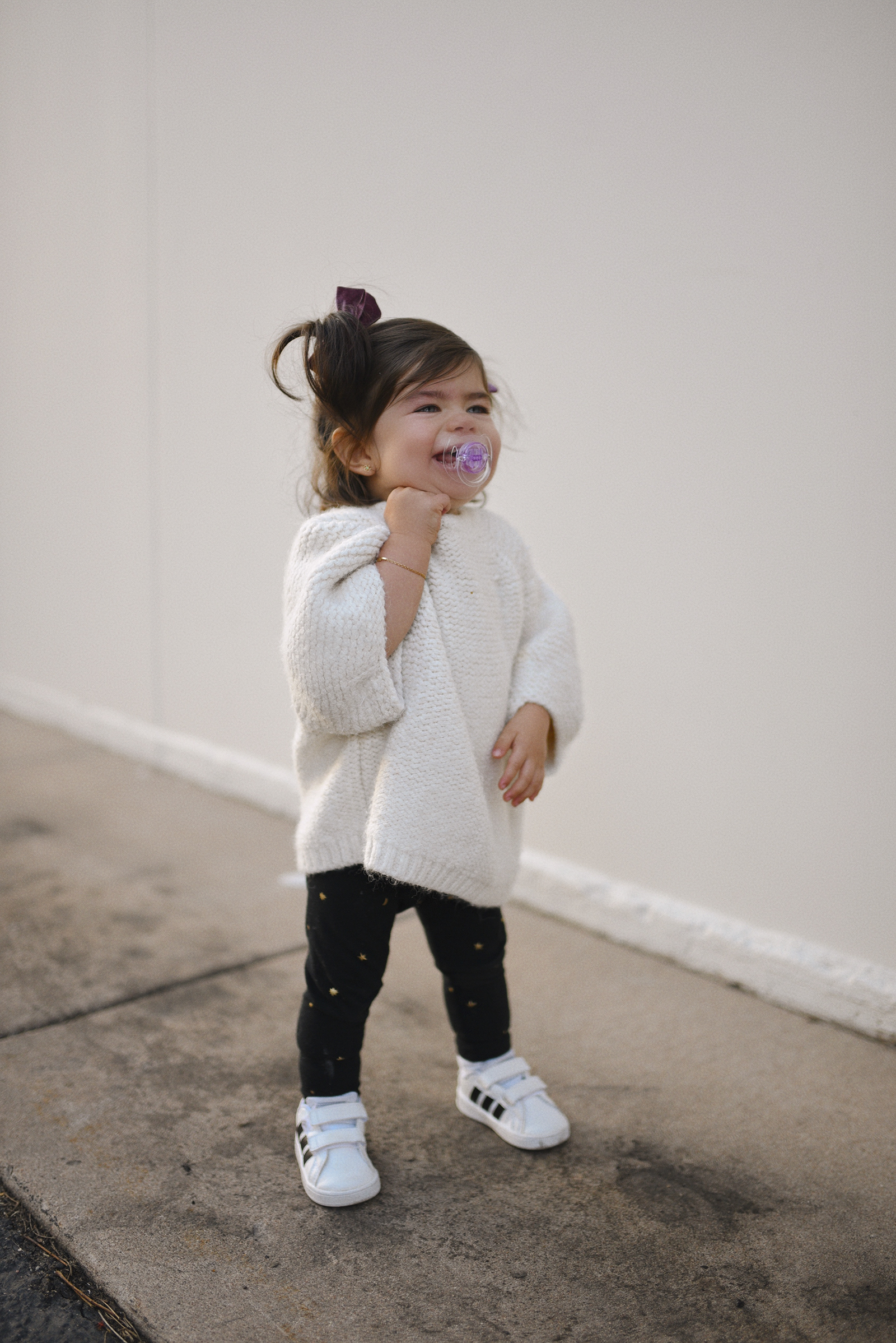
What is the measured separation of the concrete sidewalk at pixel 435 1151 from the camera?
4.53 ft

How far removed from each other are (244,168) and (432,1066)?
271 centimetres

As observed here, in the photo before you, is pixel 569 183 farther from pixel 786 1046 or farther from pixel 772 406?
pixel 786 1046

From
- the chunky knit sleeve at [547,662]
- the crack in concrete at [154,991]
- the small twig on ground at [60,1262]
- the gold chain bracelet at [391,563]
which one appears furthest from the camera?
the crack in concrete at [154,991]

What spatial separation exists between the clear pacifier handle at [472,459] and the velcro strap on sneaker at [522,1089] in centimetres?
98

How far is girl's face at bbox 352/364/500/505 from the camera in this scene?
1.56m

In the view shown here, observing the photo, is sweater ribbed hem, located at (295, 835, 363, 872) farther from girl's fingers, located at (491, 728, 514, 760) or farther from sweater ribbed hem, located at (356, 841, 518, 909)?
girl's fingers, located at (491, 728, 514, 760)

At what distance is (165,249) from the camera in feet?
12.0

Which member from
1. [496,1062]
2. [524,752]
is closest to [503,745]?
[524,752]

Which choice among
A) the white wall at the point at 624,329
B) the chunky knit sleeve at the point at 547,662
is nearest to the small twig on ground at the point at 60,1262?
the chunky knit sleeve at the point at 547,662

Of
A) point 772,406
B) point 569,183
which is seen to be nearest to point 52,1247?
point 772,406

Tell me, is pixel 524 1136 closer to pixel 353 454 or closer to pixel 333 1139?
pixel 333 1139

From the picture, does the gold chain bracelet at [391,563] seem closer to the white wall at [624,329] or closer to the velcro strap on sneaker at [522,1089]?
the velcro strap on sneaker at [522,1089]

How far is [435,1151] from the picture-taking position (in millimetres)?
1719

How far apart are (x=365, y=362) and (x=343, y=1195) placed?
3.99 feet
